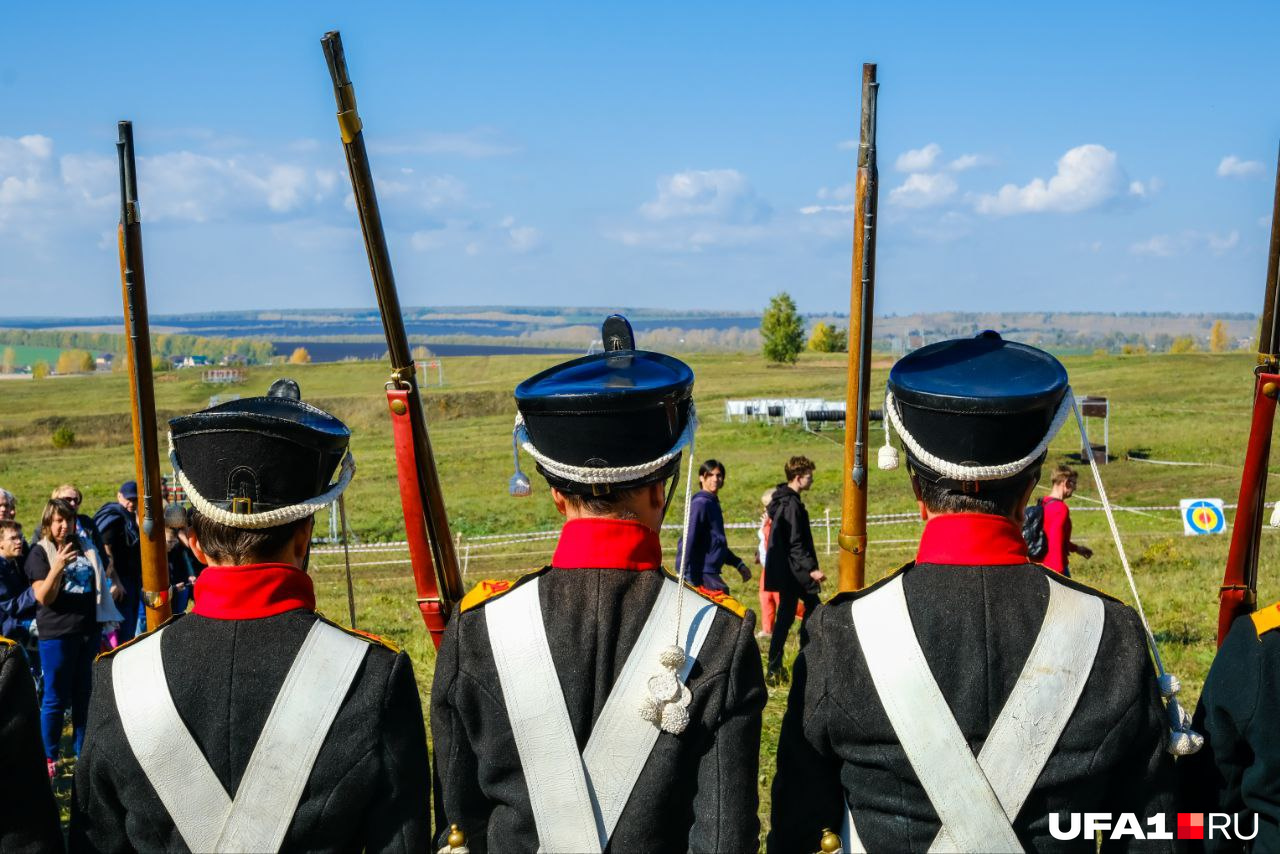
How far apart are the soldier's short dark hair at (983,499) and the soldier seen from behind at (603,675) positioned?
0.56 metres

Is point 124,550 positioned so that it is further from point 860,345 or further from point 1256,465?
point 1256,465

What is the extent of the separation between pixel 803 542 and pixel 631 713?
7.36 m

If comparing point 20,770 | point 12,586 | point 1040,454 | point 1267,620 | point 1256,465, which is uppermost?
point 1040,454

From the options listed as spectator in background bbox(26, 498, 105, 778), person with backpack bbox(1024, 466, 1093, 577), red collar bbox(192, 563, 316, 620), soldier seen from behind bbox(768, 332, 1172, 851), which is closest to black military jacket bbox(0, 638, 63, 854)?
red collar bbox(192, 563, 316, 620)

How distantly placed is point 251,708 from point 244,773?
0.15 meters

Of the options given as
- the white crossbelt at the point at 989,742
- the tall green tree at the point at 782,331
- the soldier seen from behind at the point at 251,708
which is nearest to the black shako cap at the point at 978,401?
the white crossbelt at the point at 989,742

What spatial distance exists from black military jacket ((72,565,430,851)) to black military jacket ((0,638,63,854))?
0.08 meters

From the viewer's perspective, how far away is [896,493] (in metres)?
27.9

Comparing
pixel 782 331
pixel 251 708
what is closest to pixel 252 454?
pixel 251 708

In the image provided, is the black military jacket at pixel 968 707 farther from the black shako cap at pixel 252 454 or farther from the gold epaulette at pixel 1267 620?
the black shako cap at pixel 252 454

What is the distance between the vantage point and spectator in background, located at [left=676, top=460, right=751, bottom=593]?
1013cm

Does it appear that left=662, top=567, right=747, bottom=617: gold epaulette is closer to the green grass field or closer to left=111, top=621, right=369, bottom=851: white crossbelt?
left=111, top=621, right=369, bottom=851: white crossbelt

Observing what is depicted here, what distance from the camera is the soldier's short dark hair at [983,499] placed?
121 inches

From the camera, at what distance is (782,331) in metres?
99.5
